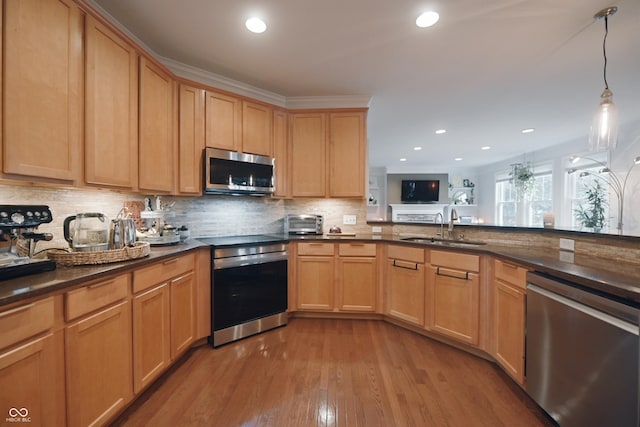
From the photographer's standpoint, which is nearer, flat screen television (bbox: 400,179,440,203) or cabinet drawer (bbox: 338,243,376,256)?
cabinet drawer (bbox: 338,243,376,256)

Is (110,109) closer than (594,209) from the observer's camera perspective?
Yes

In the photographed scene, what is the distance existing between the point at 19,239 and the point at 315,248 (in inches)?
85.8

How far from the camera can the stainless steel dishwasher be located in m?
1.12

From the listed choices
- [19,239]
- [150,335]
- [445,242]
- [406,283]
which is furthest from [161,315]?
[445,242]

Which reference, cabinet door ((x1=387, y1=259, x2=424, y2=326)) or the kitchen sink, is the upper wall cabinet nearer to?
the kitchen sink

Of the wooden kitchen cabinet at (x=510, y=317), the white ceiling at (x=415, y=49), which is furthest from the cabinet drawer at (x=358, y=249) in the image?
the white ceiling at (x=415, y=49)

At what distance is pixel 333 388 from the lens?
181 centimetres

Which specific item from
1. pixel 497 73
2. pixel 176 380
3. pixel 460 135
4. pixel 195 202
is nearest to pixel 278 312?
pixel 176 380

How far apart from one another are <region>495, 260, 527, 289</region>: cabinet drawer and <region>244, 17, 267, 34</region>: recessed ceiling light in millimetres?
2480

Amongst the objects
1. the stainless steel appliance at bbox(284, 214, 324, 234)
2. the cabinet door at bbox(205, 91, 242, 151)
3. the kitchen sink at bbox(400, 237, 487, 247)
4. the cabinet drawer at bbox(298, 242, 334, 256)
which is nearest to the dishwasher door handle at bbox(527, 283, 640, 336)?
the kitchen sink at bbox(400, 237, 487, 247)

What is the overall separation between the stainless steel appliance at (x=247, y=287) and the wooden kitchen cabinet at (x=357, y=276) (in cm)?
A: 63

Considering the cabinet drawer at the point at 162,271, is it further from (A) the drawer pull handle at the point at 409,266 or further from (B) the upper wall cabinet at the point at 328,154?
(A) the drawer pull handle at the point at 409,266

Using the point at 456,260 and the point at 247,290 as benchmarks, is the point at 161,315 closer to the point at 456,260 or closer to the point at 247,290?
the point at 247,290

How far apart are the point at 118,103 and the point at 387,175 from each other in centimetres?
771
